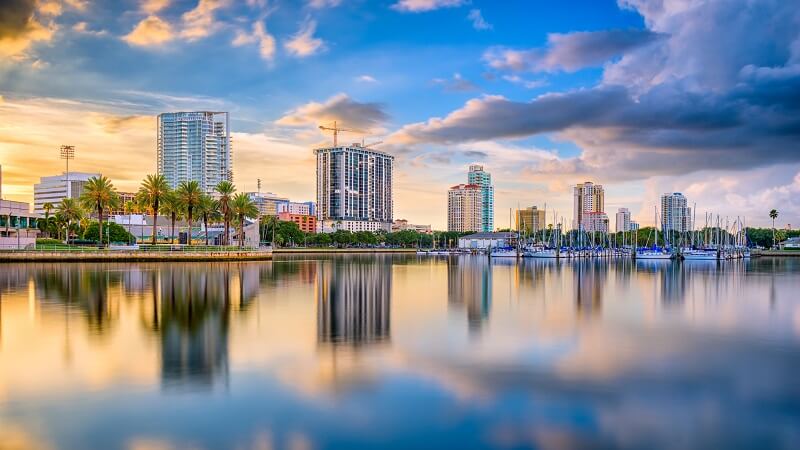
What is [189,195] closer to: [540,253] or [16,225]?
[16,225]

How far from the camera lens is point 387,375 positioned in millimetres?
17453

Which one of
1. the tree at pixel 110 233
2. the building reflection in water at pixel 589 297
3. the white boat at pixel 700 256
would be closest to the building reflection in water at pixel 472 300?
the building reflection in water at pixel 589 297

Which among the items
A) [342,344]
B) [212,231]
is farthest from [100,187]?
[342,344]

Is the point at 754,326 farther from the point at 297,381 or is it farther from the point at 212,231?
the point at 212,231

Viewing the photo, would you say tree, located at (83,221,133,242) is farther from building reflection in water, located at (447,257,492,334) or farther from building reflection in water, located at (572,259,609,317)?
building reflection in water, located at (572,259,609,317)

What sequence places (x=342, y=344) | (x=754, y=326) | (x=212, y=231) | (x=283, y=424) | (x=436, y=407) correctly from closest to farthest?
(x=283, y=424)
(x=436, y=407)
(x=342, y=344)
(x=754, y=326)
(x=212, y=231)

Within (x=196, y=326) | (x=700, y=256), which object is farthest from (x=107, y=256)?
(x=700, y=256)

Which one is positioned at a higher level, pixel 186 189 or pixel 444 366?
pixel 186 189

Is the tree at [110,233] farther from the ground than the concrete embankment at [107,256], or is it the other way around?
the tree at [110,233]

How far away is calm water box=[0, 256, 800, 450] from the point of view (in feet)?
41.1

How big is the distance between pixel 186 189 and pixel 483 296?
60842 mm

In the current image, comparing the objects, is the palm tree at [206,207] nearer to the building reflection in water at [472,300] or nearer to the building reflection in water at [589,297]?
the building reflection in water at [472,300]

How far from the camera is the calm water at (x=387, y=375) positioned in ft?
41.1

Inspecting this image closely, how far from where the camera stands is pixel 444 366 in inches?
740
